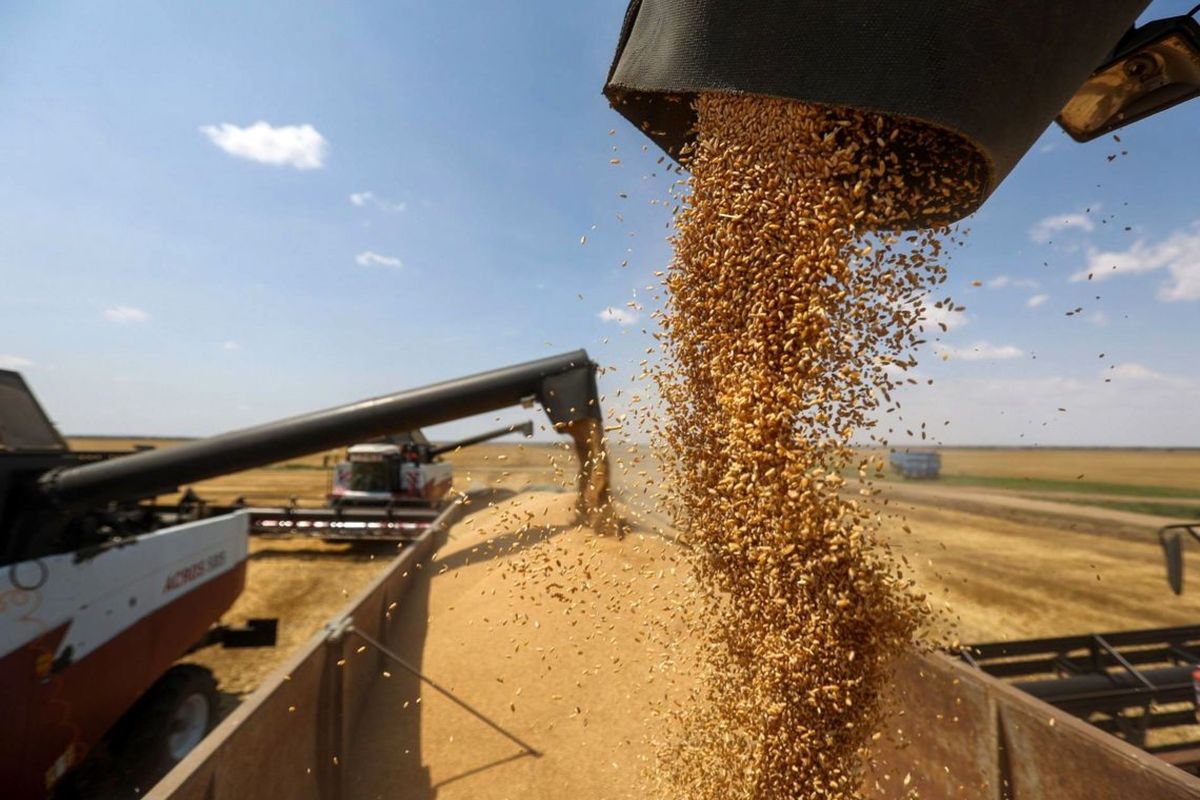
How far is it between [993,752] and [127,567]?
4.35m

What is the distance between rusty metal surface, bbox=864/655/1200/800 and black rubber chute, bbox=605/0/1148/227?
1848 mm

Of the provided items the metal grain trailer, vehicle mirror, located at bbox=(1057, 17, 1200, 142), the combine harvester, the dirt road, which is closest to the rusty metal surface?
vehicle mirror, located at bbox=(1057, 17, 1200, 142)

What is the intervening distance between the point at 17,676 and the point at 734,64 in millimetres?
3643

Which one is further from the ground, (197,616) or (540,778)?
(197,616)

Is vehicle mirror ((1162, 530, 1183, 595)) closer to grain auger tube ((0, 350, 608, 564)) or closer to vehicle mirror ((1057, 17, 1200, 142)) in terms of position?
vehicle mirror ((1057, 17, 1200, 142))

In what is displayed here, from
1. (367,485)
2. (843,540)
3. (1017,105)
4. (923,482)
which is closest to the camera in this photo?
(1017,105)

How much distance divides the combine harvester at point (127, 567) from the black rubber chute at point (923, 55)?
2698 mm

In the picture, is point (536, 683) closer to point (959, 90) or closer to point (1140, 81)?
point (959, 90)

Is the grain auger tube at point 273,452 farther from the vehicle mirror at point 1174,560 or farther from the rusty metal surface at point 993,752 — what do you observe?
the vehicle mirror at point 1174,560

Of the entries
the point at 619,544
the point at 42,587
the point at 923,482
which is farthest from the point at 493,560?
the point at 923,482

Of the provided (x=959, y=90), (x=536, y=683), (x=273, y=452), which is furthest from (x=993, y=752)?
(x=273, y=452)

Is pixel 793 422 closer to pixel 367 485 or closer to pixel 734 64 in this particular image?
pixel 734 64

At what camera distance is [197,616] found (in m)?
3.91

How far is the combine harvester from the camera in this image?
2.51 meters
